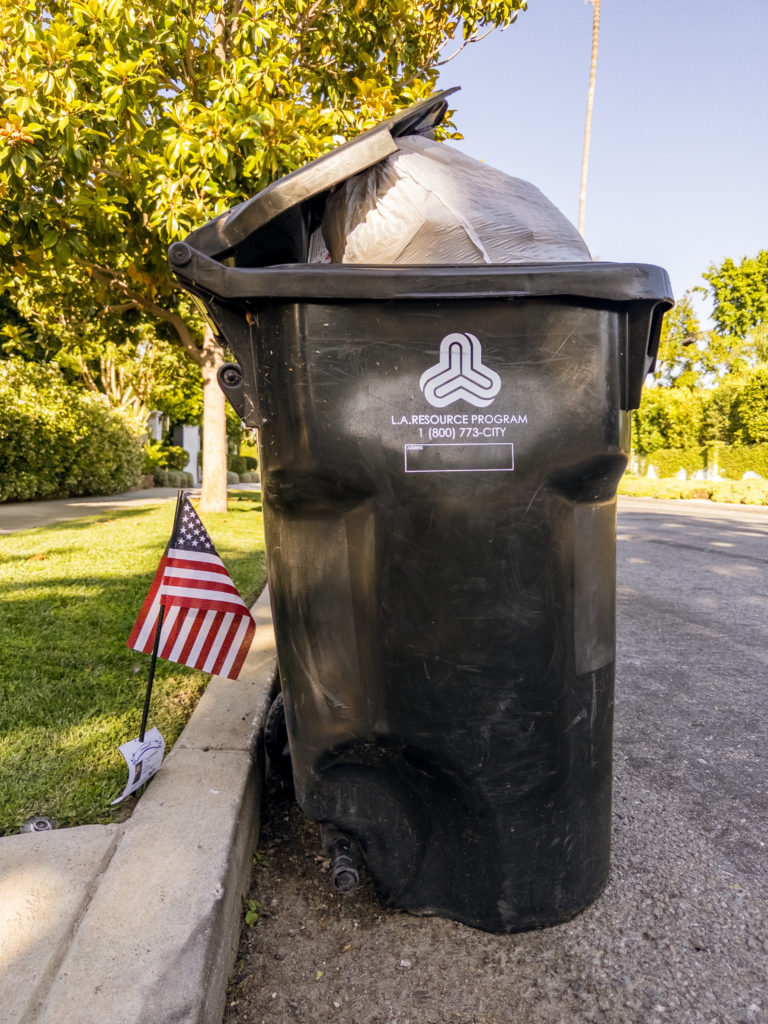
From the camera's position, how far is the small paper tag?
1.91 metres

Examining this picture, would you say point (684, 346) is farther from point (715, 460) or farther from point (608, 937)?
point (608, 937)

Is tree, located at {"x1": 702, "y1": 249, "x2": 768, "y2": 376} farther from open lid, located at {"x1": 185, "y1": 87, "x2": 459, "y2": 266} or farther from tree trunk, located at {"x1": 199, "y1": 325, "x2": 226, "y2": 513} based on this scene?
open lid, located at {"x1": 185, "y1": 87, "x2": 459, "y2": 266}

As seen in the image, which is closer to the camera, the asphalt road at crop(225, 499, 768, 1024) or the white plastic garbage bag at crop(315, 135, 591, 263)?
the asphalt road at crop(225, 499, 768, 1024)

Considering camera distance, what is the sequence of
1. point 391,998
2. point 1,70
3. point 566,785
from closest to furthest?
point 391,998
point 566,785
point 1,70

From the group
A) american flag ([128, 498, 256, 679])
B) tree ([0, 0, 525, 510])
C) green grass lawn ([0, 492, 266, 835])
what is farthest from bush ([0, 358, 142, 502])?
american flag ([128, 498, 256, 679])

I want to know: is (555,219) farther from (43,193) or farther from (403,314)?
(43,193)

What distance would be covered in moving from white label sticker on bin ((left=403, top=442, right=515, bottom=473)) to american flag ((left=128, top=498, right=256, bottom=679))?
0.97 m

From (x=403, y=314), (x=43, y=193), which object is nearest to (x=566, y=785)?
(x=403, y=314)

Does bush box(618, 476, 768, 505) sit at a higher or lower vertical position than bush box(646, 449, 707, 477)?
lower

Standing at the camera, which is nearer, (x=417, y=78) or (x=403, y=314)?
(x=403, y=314)

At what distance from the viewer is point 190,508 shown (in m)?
2.29

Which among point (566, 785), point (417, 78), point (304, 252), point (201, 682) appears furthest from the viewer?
point (417, 78)

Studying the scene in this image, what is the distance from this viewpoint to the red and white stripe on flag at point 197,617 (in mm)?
2205

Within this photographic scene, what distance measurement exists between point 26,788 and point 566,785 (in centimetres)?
152
